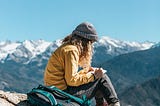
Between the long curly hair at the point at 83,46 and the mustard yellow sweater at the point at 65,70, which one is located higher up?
the long curly hair at the point at 83,46

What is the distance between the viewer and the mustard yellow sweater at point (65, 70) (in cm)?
1070

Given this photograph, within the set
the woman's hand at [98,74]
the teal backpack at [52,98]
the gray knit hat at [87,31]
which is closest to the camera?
the teal backpack at [52,98]

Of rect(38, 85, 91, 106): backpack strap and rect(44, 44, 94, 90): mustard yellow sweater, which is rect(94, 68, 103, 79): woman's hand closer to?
rect(44, 44, 94, 90): mustard yellow sweater

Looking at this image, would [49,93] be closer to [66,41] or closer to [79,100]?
[79,100]

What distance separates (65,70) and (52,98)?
0.91m

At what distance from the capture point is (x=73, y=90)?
433 inches

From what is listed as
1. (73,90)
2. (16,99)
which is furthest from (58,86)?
(16,99)

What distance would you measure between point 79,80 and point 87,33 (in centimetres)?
123

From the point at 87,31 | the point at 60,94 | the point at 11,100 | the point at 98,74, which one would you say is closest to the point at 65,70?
the point at 60,94

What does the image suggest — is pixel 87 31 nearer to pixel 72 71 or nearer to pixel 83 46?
pixel 83 46

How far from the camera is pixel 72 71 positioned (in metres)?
10.7

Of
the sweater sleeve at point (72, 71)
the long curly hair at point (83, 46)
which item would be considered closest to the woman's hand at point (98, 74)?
the sweater sleeve at point (72, 71)

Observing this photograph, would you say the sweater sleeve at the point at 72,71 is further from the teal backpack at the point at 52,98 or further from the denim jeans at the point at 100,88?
the teal backpack at the point at 52,98

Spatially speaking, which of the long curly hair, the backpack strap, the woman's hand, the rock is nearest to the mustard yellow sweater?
the woman's hand
